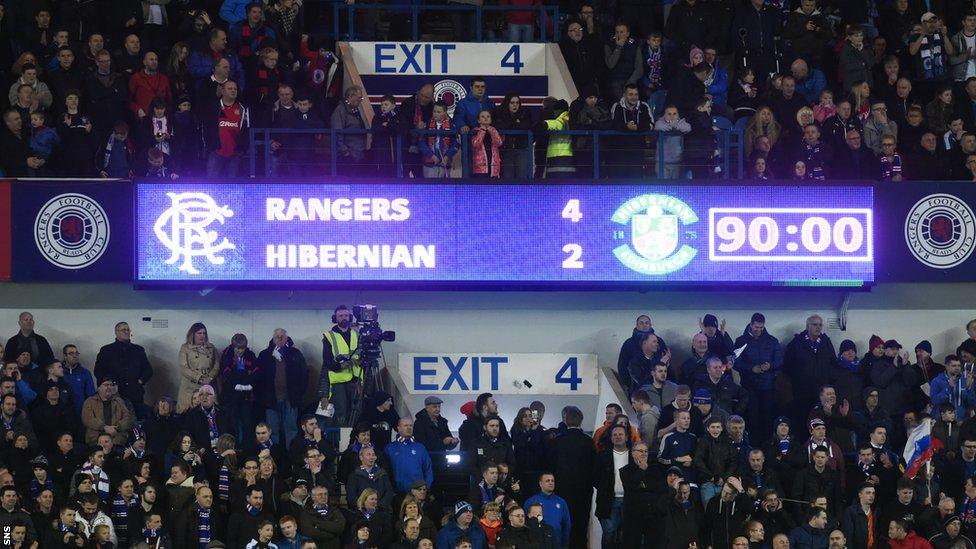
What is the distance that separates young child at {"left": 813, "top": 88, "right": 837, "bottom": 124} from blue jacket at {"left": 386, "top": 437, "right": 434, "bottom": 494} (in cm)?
676

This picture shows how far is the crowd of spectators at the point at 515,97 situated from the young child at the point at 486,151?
0.07ft

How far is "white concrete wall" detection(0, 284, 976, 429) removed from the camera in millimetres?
22859

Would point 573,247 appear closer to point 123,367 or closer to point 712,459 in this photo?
point 712,459

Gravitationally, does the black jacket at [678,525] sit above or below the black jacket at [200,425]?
below

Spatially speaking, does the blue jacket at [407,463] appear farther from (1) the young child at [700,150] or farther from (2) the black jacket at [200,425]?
(1) the young child at [700,150]

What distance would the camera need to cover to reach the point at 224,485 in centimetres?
1936

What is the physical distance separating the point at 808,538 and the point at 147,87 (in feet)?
30.4

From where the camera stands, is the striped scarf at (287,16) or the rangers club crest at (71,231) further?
the striped scarf at (287,16)

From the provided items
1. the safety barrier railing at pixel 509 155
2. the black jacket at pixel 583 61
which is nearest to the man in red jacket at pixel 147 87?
the safety barrier railing at pixel 509 155

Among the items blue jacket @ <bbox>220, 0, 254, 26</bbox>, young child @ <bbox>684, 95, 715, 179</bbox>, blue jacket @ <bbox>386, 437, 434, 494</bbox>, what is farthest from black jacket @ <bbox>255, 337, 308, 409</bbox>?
blue jacket @ <bbox>220, 0, 254, 26</bbox>

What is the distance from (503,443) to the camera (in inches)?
779

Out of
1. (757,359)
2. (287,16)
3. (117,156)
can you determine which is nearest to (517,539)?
(757,359)

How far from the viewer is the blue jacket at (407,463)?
1959cm

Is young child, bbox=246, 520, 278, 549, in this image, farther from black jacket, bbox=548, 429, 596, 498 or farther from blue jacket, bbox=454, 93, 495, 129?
blue jacket, bbox=454, 93, 495, 129
